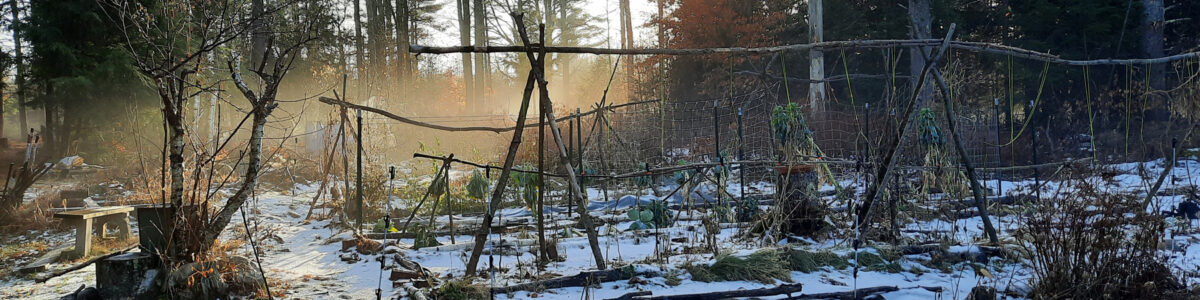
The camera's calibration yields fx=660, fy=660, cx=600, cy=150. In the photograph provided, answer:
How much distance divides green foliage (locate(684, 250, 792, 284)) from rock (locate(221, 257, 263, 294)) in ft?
10.6

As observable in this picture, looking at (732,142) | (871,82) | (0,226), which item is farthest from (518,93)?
(0,226)

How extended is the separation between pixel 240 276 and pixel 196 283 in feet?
0.94

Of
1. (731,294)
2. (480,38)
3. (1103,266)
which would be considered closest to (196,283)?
(731,294)

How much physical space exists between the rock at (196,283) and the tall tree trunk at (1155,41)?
57.6ft

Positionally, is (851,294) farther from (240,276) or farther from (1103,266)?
(240,276)

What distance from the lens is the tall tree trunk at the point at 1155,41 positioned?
565 inches

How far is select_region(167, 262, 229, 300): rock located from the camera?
458 cm

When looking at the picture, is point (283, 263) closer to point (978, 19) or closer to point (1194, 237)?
point (1194, 237)

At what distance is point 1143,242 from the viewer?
3887 mm

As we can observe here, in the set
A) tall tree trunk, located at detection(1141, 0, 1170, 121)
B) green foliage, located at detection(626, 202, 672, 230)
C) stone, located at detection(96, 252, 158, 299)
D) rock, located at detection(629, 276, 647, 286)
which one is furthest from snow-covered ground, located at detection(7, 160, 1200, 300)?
tall tree trunk, located at detection(1141, 0, 1170, 121)

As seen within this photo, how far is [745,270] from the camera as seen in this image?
4930mm

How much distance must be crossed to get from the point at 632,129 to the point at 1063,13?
34.9ft

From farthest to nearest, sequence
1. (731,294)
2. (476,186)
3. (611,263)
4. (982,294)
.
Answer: (476,186), (611,263), (731,294), (982,294)

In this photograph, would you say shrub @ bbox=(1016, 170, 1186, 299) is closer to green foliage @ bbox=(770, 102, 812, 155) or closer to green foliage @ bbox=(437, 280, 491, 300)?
green foliage @ bbox=(770, 102, 812, 155)
